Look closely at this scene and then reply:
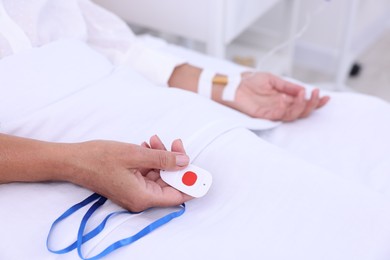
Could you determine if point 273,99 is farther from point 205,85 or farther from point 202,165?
point 202,165

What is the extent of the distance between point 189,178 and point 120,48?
526mm

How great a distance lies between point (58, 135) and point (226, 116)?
27 cm

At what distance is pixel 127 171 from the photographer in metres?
0.61

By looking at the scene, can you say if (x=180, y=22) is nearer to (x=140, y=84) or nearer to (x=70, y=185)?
(x=140, y=84)

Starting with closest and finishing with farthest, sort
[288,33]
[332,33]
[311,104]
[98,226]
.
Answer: [98,226] < [311,104] < [288,33] < [332,33]

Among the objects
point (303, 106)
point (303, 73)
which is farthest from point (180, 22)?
point (303, 73)

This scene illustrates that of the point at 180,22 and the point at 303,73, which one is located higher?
the point at 180,22

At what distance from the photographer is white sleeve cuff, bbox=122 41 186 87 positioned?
102 cm

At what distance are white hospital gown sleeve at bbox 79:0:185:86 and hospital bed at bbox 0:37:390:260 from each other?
0.59ft

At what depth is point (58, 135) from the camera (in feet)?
2.38

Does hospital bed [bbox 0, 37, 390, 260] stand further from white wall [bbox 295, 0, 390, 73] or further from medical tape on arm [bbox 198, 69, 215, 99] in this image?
white wall [bbox 295, 0, 390, 73]

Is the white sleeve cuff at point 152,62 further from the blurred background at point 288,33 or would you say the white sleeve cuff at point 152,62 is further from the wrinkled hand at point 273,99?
the blurred background at point 288,33

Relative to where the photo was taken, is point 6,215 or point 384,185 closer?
point 6,215

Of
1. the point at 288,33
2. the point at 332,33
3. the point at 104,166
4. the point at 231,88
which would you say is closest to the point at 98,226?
the point at 104,166
